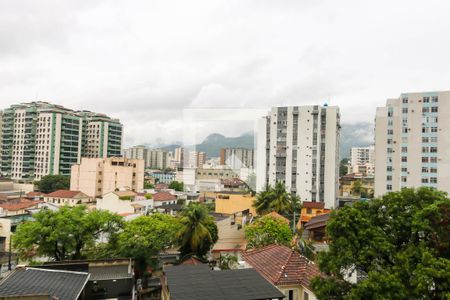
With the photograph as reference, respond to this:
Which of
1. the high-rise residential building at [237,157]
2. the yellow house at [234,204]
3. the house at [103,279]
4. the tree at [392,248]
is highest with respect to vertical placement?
the high-rise residential building at [237,157]

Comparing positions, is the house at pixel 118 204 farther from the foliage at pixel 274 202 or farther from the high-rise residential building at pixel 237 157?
the high-rise residential building at pixel 237 157

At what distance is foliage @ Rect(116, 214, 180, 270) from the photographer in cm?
1505

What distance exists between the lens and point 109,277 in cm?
1308

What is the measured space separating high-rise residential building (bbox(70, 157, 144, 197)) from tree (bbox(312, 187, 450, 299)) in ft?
128

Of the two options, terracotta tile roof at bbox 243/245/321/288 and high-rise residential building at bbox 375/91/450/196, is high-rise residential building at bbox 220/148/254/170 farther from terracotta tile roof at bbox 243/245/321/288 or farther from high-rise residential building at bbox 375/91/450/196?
terracotta tile roof at bbox 243/245/321/288

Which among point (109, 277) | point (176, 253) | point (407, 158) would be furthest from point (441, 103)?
point (109, 277)

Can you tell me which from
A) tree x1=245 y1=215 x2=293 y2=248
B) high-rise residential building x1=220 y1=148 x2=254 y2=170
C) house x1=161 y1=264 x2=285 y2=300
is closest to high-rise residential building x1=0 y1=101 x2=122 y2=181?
high-rise residential building x1=220 y1=148 x2=254 y2=170

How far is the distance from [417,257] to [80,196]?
35.6 metres

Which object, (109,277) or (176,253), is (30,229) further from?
(176,253)

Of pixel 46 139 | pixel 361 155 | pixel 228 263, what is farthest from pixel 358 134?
pixel 46 139

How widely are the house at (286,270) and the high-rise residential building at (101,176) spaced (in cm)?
3385

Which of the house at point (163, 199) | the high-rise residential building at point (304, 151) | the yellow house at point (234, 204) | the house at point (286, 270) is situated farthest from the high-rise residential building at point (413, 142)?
the house at point (286, 270)

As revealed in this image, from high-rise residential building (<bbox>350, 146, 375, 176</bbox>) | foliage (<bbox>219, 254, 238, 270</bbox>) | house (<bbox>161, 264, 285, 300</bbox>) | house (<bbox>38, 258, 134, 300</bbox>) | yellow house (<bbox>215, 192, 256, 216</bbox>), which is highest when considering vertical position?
high-rise residential building (<bbox>350, 146, 375, 176</bbox>)

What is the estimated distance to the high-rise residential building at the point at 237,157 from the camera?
123 feet
